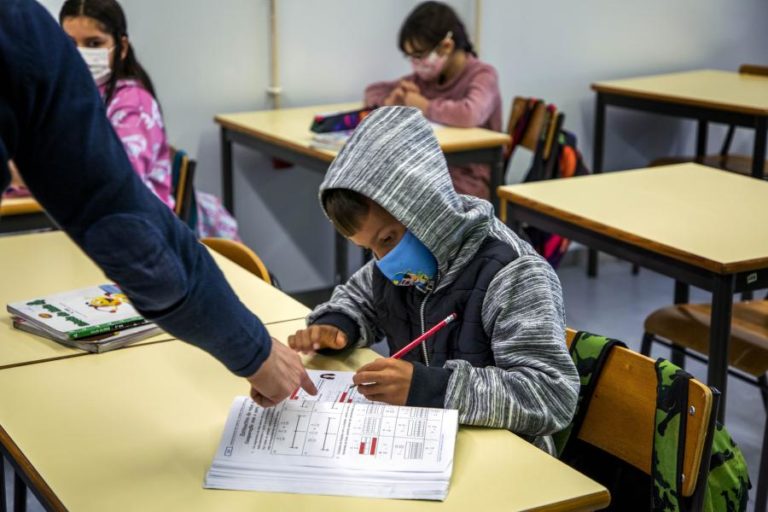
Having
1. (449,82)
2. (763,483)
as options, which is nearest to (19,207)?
(449,82)

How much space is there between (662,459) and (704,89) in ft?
10.9

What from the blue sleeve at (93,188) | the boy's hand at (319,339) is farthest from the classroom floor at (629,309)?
the blue sleeve at (93,188)

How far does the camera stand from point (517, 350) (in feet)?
4.91

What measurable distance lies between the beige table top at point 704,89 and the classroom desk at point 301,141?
106 cm

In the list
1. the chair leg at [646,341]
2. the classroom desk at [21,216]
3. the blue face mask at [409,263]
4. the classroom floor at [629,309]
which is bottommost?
the classroom floor at [629,309]

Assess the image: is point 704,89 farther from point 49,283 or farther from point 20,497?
point 20,497

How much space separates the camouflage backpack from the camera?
1.43 meters

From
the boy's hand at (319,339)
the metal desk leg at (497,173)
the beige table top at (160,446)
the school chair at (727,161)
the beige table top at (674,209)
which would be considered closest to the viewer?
the beige table top at (160,446)

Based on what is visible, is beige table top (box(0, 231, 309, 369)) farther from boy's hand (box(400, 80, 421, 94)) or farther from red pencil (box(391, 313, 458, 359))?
boy's hand (box(400, 80, 421, 94))

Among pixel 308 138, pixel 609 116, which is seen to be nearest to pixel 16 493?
pixel 308 138

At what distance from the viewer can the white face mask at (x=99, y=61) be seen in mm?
3139

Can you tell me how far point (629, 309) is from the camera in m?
4.14

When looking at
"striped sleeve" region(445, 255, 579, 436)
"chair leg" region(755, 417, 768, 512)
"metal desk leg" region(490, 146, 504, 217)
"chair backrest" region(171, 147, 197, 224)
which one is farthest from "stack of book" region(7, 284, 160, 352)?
"metal desk leg" region(490, 146, 504, 217)

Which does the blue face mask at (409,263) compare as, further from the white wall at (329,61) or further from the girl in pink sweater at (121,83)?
the white wall at (329,61)
